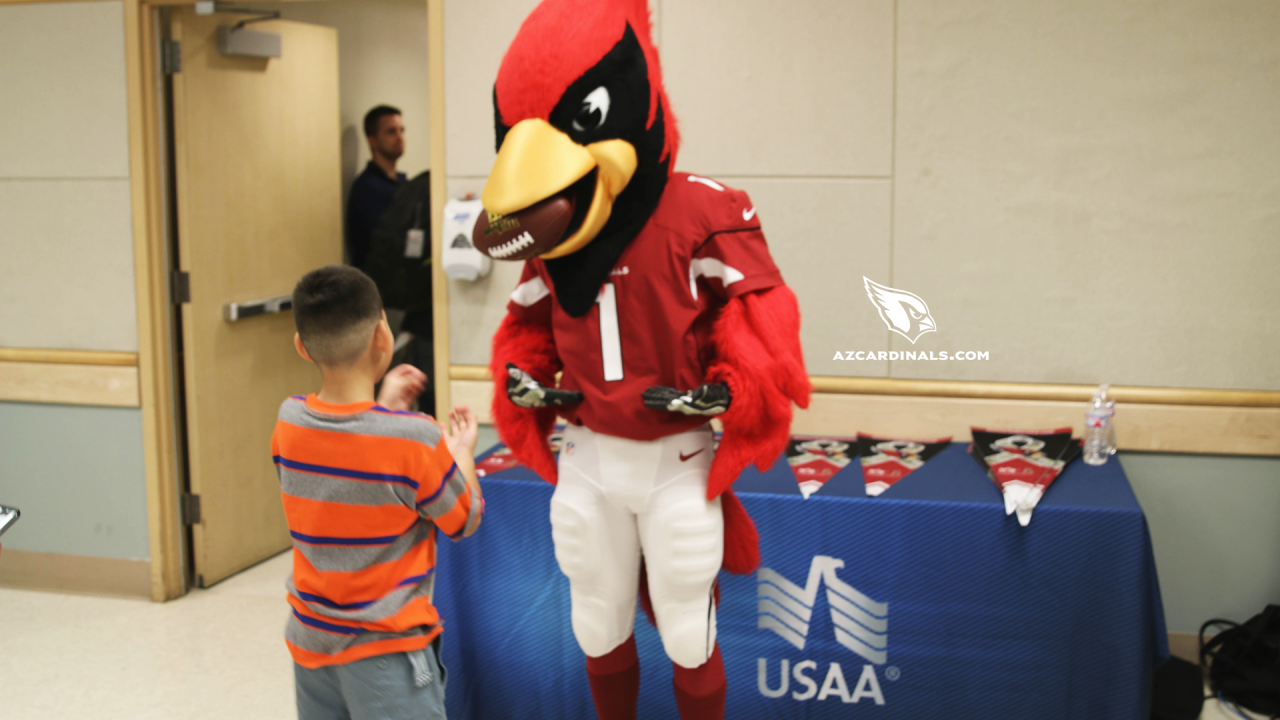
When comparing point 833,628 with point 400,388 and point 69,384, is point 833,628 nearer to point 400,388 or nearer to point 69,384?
point 400,388

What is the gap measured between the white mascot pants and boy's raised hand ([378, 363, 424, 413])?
11.4 inches

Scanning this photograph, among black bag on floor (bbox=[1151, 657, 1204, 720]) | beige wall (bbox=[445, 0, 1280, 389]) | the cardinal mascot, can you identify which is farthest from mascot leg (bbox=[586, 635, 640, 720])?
black bag on floor (bbox=[1151, 657, 1204, 720])

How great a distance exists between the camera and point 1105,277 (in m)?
2.43

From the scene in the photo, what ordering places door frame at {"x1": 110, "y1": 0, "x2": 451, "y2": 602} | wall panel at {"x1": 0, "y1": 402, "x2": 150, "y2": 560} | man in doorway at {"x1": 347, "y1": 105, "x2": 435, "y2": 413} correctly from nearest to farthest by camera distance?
1. door frame at {"x1": 110, "y1": 0, "x2": 451, "y2": 602}
2. wall panel at {"x1": 0, "y1": 402, "x2": 150, "y2": 560}
3. man in doorway at {"x1": 347, "y1": 105, "x2": 435, "y2": 413}

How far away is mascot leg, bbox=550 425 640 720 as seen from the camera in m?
1.58

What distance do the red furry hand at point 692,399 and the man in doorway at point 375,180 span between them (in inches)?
105

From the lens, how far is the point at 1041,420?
8.15 ft

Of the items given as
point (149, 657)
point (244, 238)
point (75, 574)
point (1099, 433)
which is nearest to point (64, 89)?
point (244, 238)

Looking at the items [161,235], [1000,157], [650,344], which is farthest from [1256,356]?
[161,235]

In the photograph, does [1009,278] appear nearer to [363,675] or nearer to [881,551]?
[881,551]

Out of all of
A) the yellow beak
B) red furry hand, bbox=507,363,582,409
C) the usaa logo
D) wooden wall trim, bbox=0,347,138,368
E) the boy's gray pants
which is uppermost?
the yellow beak

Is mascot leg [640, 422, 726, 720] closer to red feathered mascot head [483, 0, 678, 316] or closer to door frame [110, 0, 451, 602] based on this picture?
red feathered mascot head [483, 0, 678, 316]

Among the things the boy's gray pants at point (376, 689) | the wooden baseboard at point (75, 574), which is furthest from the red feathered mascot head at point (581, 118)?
the wooden baseboard at point (75, 574)

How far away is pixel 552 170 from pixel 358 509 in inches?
22.2
